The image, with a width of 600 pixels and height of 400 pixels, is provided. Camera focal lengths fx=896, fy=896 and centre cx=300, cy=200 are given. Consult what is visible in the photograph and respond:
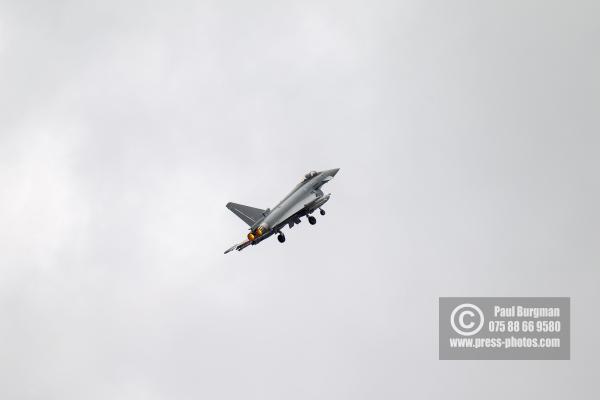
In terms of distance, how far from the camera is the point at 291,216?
115 meters

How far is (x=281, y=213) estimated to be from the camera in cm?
11500

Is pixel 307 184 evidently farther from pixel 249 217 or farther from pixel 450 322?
pixel 450 322

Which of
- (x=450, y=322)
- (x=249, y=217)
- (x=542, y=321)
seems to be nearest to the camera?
(x=249, y=217)

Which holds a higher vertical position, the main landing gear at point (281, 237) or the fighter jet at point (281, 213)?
the fighter jet at point (281, 213)

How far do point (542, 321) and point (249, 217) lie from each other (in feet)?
304

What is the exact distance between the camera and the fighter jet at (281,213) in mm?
113062

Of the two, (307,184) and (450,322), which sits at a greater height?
(307,184)

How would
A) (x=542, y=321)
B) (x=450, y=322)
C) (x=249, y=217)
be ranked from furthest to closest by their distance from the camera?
(x=542, y=321) < (x=450, y=322) < (x=249, y=217)

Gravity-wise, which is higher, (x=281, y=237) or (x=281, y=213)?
(x=281, y=213)

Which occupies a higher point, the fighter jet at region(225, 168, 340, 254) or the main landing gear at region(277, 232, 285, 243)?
the fighter jet at region(225, 168, 340, 254)

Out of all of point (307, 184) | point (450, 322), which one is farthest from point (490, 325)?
point (307, 184)

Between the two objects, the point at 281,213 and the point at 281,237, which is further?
the point at 281,213

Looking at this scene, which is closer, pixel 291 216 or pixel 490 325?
pixel 291 216

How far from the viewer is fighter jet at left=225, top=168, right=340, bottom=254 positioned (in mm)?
113062
